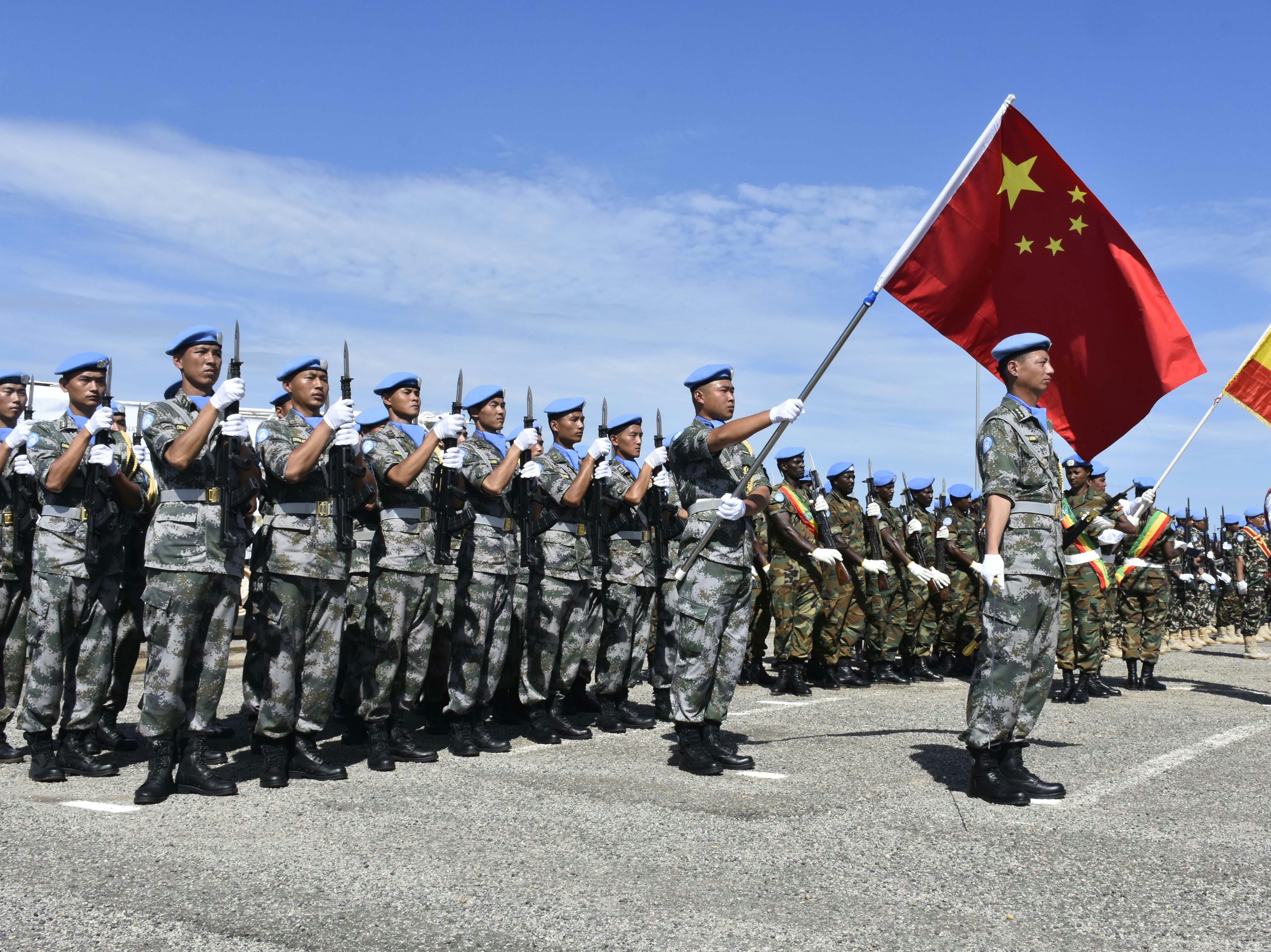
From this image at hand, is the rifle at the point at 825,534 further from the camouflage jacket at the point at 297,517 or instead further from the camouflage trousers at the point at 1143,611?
the camouflage jacket at the point at 297,517

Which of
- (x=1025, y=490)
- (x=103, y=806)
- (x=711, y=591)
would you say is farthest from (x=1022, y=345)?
(x=103, y=806)

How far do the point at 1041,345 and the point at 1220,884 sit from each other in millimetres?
2798

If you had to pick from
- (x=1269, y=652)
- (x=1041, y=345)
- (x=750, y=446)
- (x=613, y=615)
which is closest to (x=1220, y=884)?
(x=1041, y=345)

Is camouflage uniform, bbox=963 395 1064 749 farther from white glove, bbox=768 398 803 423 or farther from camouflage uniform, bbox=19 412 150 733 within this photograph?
camouflage uniform, bbox=19 412 150 733

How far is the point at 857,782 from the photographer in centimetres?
560

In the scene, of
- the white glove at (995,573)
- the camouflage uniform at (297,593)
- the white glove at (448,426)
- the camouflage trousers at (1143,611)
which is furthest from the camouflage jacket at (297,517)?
the camouflage trousers at (1143,611)

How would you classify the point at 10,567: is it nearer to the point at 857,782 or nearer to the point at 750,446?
the point at 750,446

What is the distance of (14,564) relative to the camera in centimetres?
624

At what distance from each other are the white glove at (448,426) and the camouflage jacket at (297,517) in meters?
0.71

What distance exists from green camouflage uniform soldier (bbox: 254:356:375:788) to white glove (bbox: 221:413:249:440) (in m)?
0.27

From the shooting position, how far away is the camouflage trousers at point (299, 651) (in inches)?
218

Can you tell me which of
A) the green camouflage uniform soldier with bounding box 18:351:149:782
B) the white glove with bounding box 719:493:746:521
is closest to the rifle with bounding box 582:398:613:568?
the white glove with bounding box 719:493:746:521

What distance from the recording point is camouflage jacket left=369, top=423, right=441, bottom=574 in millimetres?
6258

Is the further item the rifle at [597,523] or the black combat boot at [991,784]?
the rifle at [597,523]
